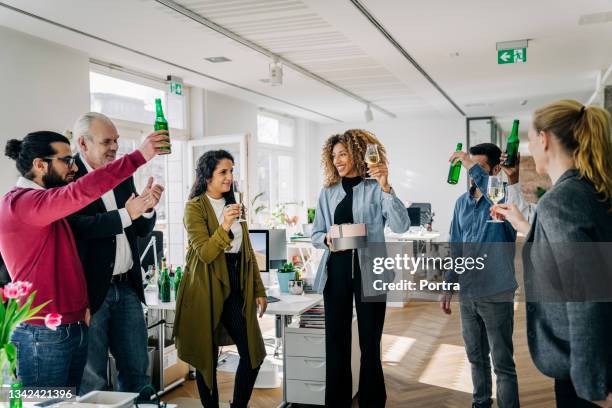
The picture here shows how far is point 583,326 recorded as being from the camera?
1.36 meters

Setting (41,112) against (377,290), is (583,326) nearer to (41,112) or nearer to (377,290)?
(377,290)

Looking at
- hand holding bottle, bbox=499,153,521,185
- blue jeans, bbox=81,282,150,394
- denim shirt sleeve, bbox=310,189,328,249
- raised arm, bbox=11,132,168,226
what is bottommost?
blue jeans, bbox=81,282,150,394

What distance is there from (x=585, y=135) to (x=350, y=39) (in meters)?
3.64

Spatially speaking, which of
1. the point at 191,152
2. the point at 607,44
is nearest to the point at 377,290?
the point at 607,44

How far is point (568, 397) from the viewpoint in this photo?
59.0 inches

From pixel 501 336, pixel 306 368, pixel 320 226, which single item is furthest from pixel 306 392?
pixel 501 336

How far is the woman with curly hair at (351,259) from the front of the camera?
2.63m

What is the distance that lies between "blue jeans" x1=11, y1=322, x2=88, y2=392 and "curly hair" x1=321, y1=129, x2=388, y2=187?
1.45m

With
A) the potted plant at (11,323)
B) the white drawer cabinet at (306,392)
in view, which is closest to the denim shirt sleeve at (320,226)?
the white drawer cabinet at (306,392)

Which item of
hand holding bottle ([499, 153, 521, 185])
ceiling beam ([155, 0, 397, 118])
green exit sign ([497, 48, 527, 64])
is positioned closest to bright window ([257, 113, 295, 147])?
ceiling beam ([155, 0, 397, 118])

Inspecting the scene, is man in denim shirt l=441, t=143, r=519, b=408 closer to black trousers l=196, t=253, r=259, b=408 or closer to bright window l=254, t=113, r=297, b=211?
black trousers l=196, t=253, r=259, b=408

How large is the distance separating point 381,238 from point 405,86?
4928mm

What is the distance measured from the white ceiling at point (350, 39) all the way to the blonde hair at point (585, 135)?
262 cm

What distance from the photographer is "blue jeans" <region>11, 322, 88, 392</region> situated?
185 cm
